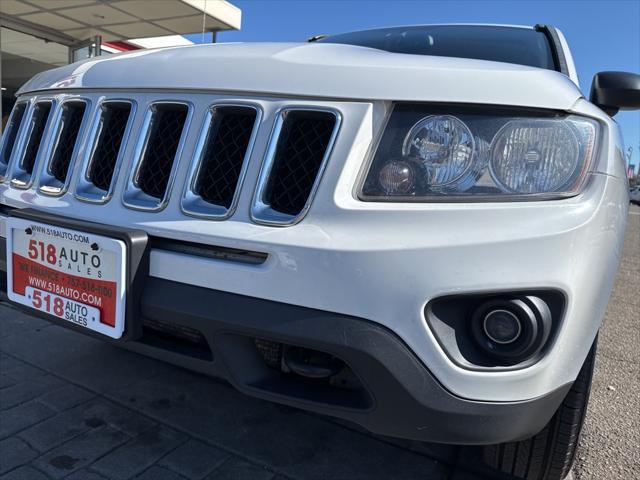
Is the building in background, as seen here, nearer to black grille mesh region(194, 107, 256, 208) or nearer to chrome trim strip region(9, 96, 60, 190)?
chrome trim strip region(9, 96, 60, 190)

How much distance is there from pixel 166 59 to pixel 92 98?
329 mm

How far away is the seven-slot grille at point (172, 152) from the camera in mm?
1394

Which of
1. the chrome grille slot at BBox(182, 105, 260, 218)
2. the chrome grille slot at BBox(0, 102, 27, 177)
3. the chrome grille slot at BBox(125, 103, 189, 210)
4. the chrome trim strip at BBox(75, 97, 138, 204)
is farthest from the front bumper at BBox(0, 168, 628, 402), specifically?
the chrome grille slot at BBox(0, 102, 27, 177)

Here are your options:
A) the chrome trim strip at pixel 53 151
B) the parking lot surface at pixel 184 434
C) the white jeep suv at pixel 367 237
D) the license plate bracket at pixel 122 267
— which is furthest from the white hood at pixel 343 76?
the parking lot surface at pixel 184 434

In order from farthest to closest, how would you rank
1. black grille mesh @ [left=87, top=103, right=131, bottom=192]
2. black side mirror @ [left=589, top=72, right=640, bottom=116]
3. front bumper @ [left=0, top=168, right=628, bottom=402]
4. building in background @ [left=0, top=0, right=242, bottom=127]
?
building in background @ [left=0, top=0, right=242, bottom=127] → black side mirror @ [left=589, top=72, right=640, bottom=116] → black grille mesh @ [left=87, top=103, right=131, bottom=192] → front bumper @ [left=0, top=168, right=628, bottom=402]

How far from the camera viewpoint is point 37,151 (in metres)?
1.99

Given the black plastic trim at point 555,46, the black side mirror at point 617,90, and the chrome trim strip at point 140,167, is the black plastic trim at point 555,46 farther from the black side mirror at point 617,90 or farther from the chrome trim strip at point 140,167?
the chrome trim strip at point 140,167

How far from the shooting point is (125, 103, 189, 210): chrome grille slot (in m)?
1.61

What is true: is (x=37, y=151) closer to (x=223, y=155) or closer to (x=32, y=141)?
(x=32, y=141)

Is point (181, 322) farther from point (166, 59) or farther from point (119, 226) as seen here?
point (166, 59)

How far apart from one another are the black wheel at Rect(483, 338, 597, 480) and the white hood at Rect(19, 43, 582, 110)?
2.55ft

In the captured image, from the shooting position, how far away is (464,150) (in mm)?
1306

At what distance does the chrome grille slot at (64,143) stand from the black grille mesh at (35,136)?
18 centimetres

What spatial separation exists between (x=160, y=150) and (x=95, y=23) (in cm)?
981
